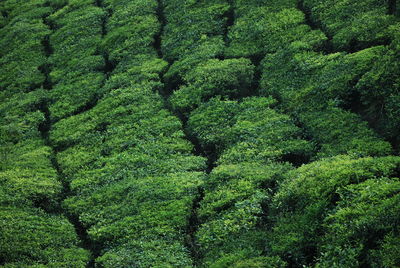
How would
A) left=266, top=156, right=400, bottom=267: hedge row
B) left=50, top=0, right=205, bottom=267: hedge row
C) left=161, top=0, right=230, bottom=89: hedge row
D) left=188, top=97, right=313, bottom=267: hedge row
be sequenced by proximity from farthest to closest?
left=161, top=0, right=230, bottom=89: hedge row, left=50, top=0, right=205, bottom=267: hedge row, left=188, top=97, right=313, bottom=267: hedge row, left=266, top=156, right=400, bottom=267: hedge row

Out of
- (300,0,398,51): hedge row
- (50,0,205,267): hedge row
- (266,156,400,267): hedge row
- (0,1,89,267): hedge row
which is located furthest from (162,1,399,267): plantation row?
(0,1,89,267): hedge row

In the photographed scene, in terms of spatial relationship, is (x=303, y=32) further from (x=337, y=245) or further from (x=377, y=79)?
(x=337, y=245)

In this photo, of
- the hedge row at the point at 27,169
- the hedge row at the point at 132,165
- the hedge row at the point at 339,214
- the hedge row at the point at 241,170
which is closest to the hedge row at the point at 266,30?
the hedge row at the point at 241,170

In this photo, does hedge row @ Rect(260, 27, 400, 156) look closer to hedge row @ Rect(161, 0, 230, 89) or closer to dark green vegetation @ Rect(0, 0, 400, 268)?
dark green vegetation @ Rect(0, 0, 400, 268)

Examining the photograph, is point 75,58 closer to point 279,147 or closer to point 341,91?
point 279,147

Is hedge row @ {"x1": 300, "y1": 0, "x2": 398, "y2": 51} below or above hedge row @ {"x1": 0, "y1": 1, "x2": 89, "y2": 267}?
below

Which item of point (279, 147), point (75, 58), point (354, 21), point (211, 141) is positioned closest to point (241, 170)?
point (279, 147)

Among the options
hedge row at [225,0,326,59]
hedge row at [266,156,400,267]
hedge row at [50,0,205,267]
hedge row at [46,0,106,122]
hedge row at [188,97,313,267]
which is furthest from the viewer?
hedge row at [46,0,106,122]
